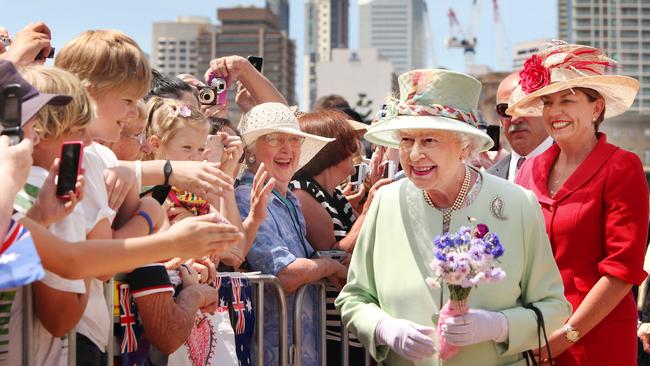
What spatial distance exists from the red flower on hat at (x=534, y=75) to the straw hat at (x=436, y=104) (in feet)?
2.16

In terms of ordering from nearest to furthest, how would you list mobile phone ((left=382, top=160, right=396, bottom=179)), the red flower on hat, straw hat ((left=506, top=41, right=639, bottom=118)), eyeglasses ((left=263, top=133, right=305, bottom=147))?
straw hat ((left=506, top=41, right=639, bottom=118)) → the red flower on hat → eyeglasses ((left=263, top=133, right=305, bottom=147)) → mobile phone ((left=382, top=160, right=396, bottom=179))

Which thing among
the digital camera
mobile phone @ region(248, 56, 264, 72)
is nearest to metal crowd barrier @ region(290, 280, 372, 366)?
the digital camera

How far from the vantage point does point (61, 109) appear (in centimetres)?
376

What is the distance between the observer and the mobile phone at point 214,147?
5656mm

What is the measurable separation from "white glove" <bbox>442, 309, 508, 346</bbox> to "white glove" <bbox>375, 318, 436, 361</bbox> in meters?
0.10

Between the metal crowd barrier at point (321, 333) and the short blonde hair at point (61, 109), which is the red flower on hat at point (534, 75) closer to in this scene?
the metal crowd barrier at point (321, 333)

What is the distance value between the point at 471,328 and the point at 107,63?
176 cm

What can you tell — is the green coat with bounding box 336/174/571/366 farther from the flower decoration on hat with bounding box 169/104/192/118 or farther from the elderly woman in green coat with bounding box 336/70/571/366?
the flower decoration on hat with bounding box 169/104/192/118

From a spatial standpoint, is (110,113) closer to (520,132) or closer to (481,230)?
(481,230)

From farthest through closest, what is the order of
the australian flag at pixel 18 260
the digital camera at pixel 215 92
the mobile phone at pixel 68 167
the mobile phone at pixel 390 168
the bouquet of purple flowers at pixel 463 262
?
the mobile phone at pixel 390 168, the digital camera at pixel 215 92, the bouquet of purple flowers at pixel 463 262, the mobile phone at pixel 68 167, the australian flag at pixel 18 260

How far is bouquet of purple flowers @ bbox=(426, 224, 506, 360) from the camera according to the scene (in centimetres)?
421

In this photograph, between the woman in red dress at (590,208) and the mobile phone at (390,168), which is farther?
the mobile phone at (390,168)

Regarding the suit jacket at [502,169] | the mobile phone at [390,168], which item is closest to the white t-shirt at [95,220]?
the mobile phone at [390,168]

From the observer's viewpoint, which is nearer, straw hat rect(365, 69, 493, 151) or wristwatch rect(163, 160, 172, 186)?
wristwatch rect(163, 160, 172, 186)
